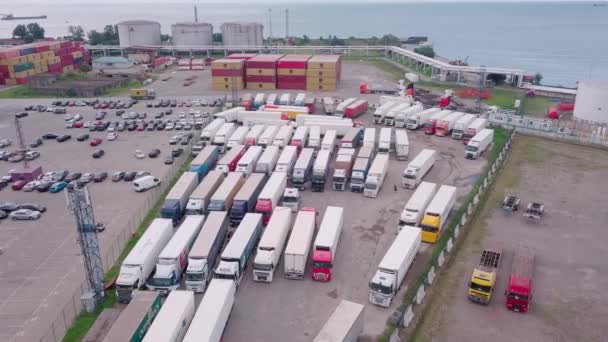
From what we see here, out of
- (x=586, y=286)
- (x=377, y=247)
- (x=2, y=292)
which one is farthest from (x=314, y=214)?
(x=2, y=292)

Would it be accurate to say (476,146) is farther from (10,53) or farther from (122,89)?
(10,53)

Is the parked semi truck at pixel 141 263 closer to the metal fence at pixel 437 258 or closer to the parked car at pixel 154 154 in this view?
the metal fence at pixel 437 258

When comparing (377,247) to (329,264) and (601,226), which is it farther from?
(601,226)

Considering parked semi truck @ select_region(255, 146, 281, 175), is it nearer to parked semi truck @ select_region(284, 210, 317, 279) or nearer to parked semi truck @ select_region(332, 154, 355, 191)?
parked semi truck @ select_region(332, 154, 355, 191)

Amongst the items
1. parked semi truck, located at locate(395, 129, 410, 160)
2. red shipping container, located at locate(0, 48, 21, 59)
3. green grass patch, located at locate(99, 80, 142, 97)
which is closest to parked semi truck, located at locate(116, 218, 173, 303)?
parked semi truck, located at locate(395, 129, 410, 160)

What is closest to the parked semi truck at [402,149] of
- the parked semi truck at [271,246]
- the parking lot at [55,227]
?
the parked semi truck at [271,246]
